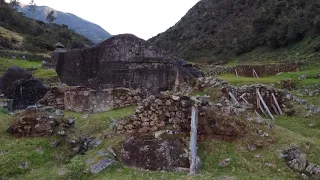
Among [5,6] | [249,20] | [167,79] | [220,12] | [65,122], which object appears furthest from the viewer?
[220,12]

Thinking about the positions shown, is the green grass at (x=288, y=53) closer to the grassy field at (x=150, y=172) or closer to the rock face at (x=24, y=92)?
the rock face at (x=24, y=92)

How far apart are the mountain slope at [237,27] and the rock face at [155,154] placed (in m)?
35.4

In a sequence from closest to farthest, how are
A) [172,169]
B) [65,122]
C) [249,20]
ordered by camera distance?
[172,169] < [65,122] < [249,20]

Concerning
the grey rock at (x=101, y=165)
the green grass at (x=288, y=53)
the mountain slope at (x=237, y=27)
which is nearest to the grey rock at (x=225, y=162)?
the grey rock at (x=101, y=165)

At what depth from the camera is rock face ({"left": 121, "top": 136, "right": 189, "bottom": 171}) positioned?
9.12 m

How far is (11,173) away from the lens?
9078 millimetres

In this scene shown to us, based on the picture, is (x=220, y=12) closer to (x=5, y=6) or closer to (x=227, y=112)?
(x=5, y=6)

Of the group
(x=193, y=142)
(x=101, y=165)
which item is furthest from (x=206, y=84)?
(x=101, y=165)

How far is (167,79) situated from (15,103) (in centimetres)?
761

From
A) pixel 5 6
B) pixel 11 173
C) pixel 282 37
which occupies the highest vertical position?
pixel 5 6

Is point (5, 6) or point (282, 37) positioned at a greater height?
point (5, 6)

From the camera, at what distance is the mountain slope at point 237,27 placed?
46.1m

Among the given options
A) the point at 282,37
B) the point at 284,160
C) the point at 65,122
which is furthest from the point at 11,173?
the point at 282,37

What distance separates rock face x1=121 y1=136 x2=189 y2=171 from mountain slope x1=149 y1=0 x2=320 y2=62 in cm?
3540
